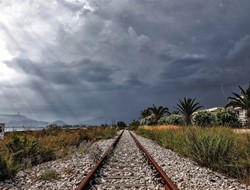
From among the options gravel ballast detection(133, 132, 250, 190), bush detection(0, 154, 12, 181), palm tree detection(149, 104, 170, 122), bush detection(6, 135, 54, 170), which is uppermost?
palm tree detection(149, 104, 170, 122)

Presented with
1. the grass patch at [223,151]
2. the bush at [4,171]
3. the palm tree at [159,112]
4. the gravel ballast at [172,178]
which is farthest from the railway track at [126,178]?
the palm tree at [159,112]

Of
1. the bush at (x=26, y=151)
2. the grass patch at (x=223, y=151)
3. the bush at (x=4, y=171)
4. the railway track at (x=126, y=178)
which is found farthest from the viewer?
the bush at (x=26, y=151)

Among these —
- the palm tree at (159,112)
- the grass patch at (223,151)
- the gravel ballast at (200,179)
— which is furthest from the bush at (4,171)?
the palm tree at (159,112)

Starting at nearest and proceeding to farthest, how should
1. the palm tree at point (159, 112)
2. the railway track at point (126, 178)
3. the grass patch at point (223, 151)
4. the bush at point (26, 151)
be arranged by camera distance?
1. the railway track at point (126, 178)
2. the grass patch at point (223, 151)
3. the bush at point (26, 151)
4. the palm tree at point (159, 112)

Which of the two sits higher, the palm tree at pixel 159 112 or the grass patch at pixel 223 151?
the palm tree at pixel 159 112

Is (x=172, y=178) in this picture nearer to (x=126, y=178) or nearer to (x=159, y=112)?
(x=126, y=178)

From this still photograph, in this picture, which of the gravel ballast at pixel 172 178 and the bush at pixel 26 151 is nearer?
the gravel ballast at pixel 172 178

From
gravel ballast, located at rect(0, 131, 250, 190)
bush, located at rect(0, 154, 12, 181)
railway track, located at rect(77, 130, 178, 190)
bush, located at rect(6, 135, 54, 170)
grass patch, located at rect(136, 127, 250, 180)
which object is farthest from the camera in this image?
bush, located at rect(6, 135, 54, 170)

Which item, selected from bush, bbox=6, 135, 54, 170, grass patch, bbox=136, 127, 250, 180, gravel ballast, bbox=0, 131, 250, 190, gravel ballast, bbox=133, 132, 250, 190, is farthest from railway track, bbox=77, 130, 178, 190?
bush, bbox=6, 135, 54, 170

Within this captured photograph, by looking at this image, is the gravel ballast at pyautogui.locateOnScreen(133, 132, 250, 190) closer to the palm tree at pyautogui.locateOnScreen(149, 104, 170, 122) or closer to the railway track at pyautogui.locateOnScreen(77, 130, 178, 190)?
the railway track at pyautogui.locateOnScreen(77, 130, 178, 190)

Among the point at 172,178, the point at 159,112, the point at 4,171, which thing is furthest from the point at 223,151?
the point at 159,112

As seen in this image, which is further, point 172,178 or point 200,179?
point 172,178

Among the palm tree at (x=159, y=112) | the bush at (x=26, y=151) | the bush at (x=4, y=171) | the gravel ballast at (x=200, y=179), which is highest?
the palm tree at (x=159, y=112)

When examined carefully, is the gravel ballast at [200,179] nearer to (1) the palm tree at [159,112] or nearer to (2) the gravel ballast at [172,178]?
(2) the gravel ballast at [172,178]
